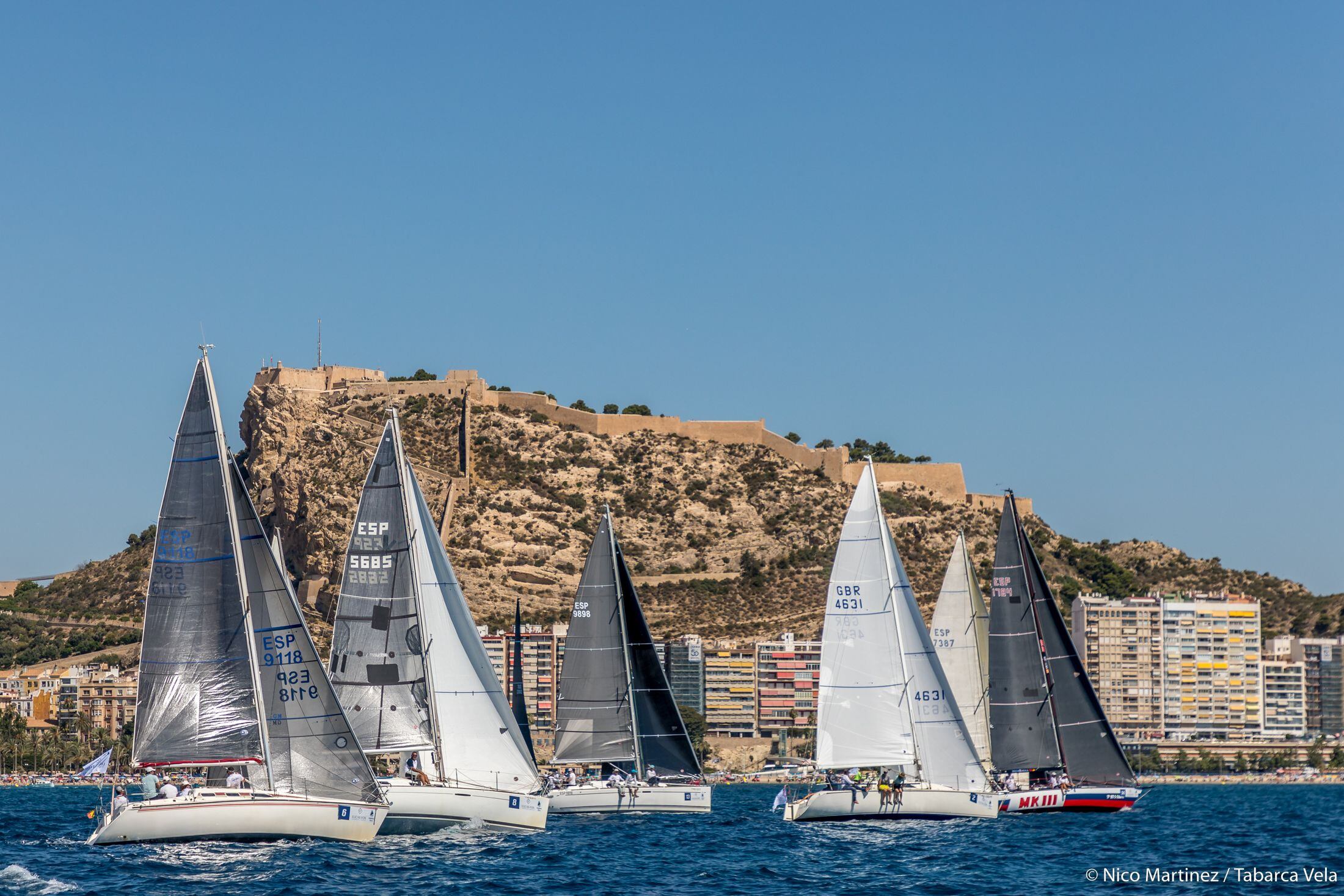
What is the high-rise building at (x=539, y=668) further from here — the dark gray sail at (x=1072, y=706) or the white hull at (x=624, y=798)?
the dark gray sail at (x=1072, y=706)

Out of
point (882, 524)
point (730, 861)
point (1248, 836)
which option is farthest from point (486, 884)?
point (1248, 836)

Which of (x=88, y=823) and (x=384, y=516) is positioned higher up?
(x=384, y=516)

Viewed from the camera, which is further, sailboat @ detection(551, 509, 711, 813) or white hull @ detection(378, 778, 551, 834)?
sailboat @ detection(551, 509, 711, 813)

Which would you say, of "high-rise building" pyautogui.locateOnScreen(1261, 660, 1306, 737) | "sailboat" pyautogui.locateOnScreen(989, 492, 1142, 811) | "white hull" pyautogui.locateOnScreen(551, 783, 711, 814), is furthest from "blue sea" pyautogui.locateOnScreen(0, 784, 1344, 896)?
"high-rise building" pyautogui.locateOnScreen(1261, 660, 1306, 737)

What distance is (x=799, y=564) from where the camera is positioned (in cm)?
11519

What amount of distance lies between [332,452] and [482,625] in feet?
56.7

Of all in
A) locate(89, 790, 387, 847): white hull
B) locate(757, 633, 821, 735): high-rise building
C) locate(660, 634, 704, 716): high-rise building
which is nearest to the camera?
locate(89, 790, 387, 847): white hull

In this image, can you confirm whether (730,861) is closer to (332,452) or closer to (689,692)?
(689,692)

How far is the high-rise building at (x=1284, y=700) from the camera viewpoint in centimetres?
12725

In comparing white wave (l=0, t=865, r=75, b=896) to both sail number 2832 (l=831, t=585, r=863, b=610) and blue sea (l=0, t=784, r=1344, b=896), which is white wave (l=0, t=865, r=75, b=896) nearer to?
blue sea (l=0, t=784, r=1344, b=896)

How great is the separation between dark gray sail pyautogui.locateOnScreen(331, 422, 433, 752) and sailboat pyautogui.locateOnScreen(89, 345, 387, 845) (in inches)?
193

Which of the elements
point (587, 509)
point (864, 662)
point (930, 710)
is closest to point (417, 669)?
point (864, 662)

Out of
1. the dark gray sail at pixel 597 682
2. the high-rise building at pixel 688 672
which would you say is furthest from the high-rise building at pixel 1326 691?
the dark gray sail at pixel 597 682

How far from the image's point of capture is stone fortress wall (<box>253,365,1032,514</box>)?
119500 millimetres
